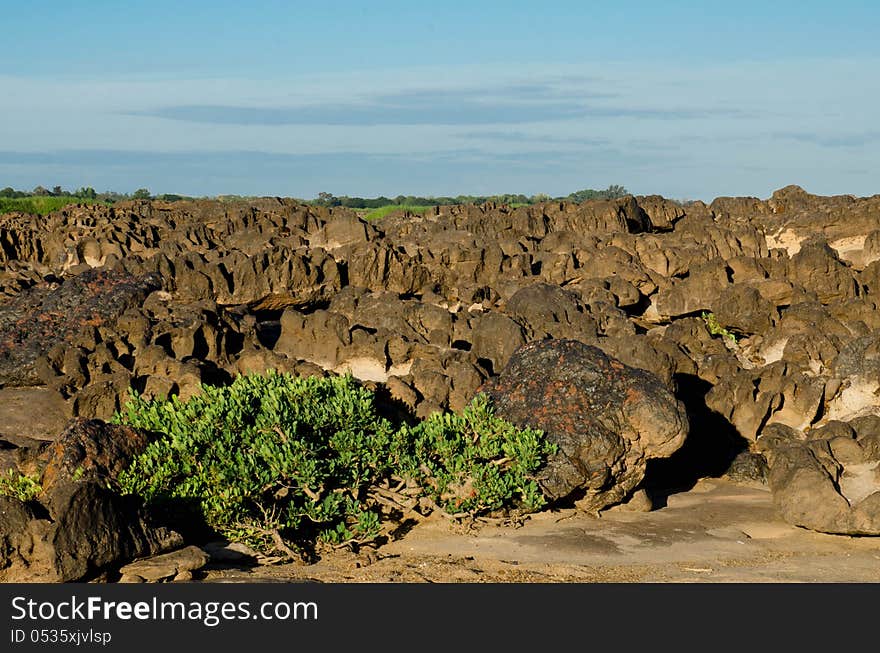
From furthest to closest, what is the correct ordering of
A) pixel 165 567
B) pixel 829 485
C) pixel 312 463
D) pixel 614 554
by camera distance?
pixel 829 485
pixel 614 554
pixel 312 463
pixel 165 567

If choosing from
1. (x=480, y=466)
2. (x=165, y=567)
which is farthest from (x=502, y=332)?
(x=165, y=567)

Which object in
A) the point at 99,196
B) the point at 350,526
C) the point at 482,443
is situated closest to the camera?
the point at 350,526

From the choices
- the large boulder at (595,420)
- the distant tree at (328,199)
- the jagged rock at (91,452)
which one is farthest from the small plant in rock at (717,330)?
the distant tree at (328,199)

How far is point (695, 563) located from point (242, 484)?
552 centimetres

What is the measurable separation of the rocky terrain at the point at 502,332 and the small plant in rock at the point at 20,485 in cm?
28

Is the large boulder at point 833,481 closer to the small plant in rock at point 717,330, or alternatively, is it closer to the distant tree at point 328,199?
the small plant in rock at point 717,330

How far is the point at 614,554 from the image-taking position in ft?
43.7

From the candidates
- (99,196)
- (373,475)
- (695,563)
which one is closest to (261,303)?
(373,475)

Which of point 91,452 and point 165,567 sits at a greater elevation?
point 91,452

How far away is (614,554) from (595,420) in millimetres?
2125

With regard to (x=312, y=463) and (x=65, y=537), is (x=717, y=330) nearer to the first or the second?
(x=312, y=463)

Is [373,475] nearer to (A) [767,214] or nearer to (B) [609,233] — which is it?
(B) [609,233]

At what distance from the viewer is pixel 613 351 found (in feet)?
63.6

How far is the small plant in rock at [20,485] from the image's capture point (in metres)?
12.0
